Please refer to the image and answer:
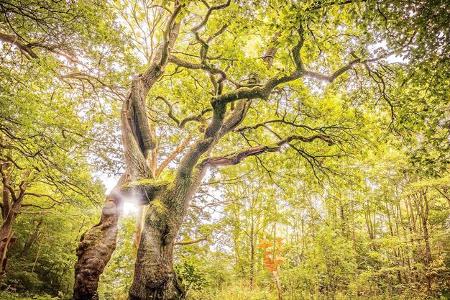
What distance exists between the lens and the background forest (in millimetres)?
4605

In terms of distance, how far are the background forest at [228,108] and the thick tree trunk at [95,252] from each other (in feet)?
2.39

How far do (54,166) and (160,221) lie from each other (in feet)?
10.4

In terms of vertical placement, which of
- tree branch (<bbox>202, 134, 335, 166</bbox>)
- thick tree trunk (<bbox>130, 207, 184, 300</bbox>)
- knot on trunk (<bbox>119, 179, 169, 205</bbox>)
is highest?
tree branch (<bbox>202, 134, 335, 166</bbox>)

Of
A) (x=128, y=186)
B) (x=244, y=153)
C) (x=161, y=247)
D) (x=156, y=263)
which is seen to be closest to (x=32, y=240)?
(x=128, y=186)

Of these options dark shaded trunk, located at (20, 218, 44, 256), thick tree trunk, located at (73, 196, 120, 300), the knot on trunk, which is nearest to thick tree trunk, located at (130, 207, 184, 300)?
the knot on trunk

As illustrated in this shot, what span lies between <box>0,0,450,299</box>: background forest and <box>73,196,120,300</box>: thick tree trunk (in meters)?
0.73

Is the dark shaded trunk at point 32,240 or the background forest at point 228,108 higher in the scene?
the background forest at point 228,108

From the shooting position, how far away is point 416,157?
459 cm

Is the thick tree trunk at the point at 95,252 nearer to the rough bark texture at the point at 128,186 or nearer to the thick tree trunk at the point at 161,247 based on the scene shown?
the rough bark texture at the point at 128,186

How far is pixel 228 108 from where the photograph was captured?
8.67m

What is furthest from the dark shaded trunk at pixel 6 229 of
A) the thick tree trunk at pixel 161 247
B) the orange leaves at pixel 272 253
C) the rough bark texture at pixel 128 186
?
the orange leaves at pixel 272 253

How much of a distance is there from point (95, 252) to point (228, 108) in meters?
5.16

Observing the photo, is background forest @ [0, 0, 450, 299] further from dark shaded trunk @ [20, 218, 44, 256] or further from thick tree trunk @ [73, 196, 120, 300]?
thick tree trunk @ [73, 196, 120, 300]

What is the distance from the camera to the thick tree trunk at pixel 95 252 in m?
5.52
